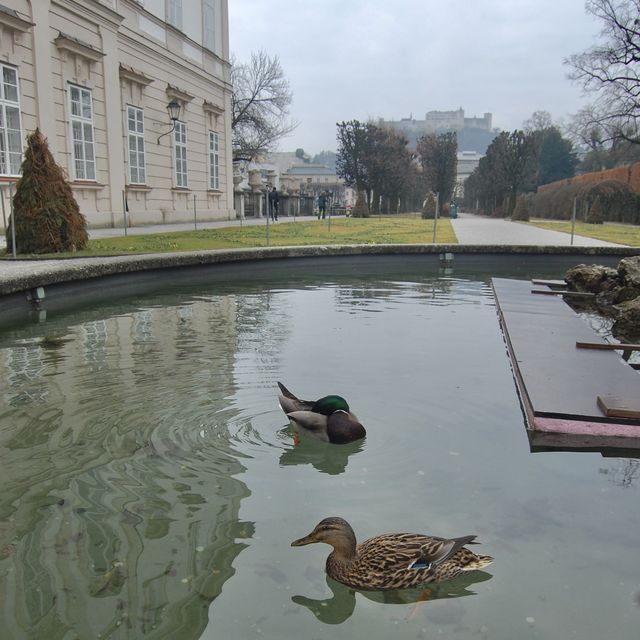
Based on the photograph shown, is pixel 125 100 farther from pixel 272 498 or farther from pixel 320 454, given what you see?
pixel 272 498

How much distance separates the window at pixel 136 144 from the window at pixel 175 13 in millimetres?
5090

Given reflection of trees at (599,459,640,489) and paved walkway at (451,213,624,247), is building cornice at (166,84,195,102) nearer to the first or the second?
paved walkway at (451,213,624,247)

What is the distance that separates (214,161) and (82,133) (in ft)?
39.2

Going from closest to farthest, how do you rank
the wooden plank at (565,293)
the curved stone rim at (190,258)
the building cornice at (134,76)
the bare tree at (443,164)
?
1. the curved stone rim at (190,258)
2. the wooden plank at (565,293)
3. the building cornice at (134,76)
4. the bare tree at (443,164)

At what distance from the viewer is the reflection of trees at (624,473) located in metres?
3.78

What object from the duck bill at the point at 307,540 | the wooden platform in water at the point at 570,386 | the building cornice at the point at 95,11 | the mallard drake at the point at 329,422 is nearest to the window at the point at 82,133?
the building cornice at the point at 95,11

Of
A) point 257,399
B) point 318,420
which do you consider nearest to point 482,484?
point 318,420

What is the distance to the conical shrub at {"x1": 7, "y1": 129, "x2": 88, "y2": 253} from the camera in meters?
12.2

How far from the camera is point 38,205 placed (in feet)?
40.4

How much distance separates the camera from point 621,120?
41.0 m

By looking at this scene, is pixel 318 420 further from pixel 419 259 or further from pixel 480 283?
pixel 419 259

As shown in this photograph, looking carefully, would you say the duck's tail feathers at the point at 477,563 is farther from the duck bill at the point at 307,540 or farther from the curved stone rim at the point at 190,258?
the curved stone rim at the point at 190,258

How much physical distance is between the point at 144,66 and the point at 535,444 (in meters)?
23.1

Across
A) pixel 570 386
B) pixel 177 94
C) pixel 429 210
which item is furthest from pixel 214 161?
pixel 570 386
